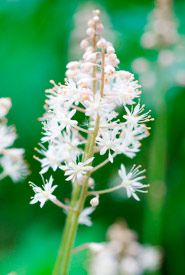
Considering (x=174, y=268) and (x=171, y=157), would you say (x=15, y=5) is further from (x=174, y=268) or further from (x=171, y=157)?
(x=174, y=268)

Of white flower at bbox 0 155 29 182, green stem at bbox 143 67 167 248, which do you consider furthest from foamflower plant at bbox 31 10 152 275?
green stem at bbox 143 67 167 248

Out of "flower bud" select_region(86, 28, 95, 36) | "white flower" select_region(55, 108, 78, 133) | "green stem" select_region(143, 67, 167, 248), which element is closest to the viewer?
"white flower" select_region(55, 108, 78, 133)

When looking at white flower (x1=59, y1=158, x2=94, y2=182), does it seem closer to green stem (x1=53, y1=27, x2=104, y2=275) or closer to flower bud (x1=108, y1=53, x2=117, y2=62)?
green stem (x1=53, y1=27, x2=104, y2=275)

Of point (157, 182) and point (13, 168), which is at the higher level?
point (157, 182)

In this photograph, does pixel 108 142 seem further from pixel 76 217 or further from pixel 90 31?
Result: pixel 90 31

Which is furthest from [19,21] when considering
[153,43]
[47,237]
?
[47,237]

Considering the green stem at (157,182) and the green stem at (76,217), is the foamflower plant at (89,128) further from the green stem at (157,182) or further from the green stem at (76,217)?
the green stem at (157,182)

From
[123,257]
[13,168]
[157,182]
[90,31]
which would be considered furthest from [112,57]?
[157,182]
